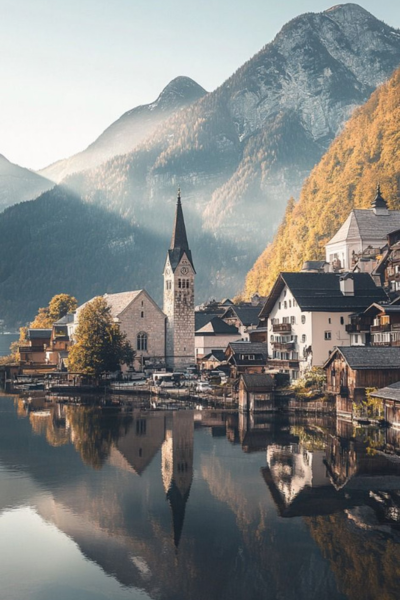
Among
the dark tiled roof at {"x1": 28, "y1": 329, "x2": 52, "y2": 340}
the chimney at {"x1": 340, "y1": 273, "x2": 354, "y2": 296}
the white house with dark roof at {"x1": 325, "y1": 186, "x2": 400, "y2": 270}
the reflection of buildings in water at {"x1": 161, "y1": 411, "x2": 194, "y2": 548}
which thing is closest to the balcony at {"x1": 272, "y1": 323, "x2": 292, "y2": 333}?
the chimney at {"x1": 340, "y1": 273, "x2": 354, "y2": 296}

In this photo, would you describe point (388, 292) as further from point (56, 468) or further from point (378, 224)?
point (56, 468)

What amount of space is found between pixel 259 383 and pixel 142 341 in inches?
1963

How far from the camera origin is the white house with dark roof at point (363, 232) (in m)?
121

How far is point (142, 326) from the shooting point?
12219cm

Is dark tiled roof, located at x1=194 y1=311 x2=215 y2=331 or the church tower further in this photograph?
dark tiled roof, located at x1=194 y1=311 x2=215 y2=331

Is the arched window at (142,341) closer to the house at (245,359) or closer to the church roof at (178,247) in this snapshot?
the church roof at (178,247)

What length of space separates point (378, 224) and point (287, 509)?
92107mm

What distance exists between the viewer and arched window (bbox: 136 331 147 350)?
122m

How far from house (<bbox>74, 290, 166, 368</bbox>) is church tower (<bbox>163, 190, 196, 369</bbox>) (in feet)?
5.04

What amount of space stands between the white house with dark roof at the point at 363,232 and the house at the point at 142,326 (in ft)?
101

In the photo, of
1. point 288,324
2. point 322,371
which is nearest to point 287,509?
point 322,371

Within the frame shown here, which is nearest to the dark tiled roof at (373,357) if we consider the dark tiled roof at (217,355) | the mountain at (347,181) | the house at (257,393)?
the house at (257,393)

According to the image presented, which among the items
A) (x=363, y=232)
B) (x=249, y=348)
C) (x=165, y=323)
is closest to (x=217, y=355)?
(x=165, y=323)

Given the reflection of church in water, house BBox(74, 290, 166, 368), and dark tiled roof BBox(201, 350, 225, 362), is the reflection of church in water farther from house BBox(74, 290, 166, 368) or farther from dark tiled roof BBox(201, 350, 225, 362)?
house BBox(74, 290, 166, 368)
